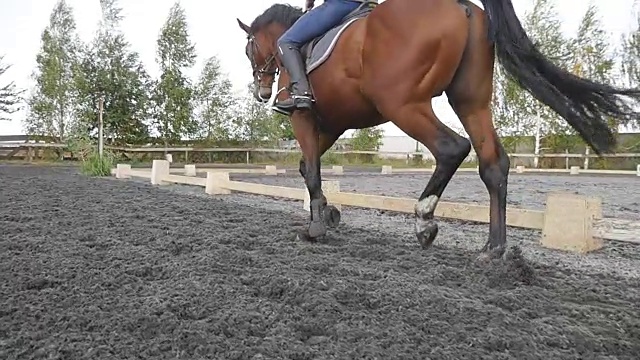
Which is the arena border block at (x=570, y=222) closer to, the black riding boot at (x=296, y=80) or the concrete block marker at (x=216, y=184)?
the black riding boot at (x=296, y=80)

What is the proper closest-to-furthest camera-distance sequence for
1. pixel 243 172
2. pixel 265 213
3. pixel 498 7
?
pixel 498 7 < pixel 265 213 < pixel 243 172

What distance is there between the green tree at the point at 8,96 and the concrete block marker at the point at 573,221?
28378mm

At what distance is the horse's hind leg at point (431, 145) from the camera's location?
2.85 m

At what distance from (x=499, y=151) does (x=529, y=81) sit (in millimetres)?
435

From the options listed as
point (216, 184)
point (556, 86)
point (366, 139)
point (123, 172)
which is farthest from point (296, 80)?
point (366, 139)

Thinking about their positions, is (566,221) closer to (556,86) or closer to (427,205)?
(556,86)

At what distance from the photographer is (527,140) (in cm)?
2492

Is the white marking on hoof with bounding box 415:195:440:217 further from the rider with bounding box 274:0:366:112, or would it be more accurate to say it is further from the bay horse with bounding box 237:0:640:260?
the rider with bounding box 274:0:366:112

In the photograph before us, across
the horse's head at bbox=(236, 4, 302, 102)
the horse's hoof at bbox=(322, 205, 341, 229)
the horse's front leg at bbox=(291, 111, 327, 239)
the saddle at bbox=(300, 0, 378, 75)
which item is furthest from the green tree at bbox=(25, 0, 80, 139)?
the saddle at bbox=(300, 0, 378, 75)

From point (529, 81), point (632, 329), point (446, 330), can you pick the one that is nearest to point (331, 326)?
point (446, 330)

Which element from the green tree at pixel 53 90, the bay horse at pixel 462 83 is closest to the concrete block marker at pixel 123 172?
the bay horse at pixel 462 83

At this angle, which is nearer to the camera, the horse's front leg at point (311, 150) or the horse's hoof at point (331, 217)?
the horse's front leg at point (311, 150)

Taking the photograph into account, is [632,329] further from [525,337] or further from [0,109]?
[0,109]

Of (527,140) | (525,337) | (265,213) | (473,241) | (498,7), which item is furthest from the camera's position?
(527,140)
